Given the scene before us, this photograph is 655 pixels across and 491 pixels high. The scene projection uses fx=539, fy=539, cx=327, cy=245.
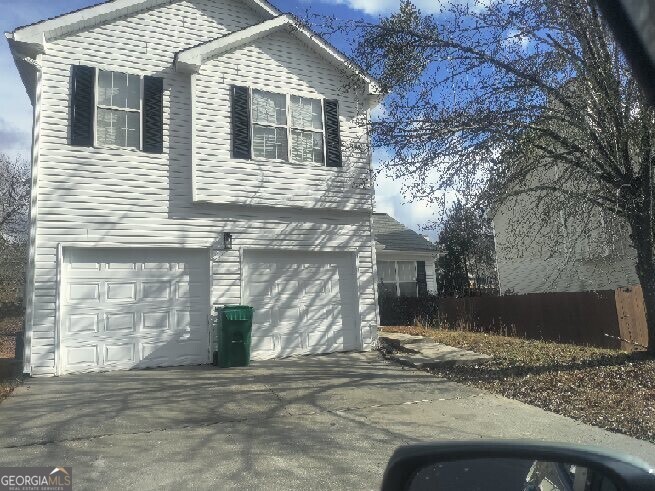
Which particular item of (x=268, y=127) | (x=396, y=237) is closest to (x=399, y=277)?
(x=396, y=237)

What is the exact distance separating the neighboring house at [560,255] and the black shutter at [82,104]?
7778 mm

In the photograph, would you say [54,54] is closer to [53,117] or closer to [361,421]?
[53,117]

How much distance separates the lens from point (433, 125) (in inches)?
356

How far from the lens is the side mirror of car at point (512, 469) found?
164 cm

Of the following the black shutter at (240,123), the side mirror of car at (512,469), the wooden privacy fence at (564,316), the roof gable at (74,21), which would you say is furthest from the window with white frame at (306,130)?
the side mirror of car at (512,469)

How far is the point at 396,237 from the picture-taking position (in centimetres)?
2211

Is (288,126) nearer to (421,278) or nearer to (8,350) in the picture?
(8,350)

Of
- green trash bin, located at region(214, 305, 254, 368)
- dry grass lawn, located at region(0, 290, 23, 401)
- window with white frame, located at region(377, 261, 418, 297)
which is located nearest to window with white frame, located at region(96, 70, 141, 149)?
green trash bin, located at region(214, 305, 254, 368)

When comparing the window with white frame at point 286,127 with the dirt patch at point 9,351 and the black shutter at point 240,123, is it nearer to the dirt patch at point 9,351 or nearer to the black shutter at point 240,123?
the black shutter at point 240,123

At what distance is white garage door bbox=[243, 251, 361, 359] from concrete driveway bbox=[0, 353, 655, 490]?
171 centimetres

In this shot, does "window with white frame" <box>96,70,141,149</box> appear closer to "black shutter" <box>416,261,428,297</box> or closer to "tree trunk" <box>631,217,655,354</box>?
"tree trunk" <box>631,217,655,354</box>

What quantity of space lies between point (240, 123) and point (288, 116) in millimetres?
1080

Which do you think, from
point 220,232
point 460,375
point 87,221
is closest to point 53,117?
point 87,221

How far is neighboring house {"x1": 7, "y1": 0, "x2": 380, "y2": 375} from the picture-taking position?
933 cm
